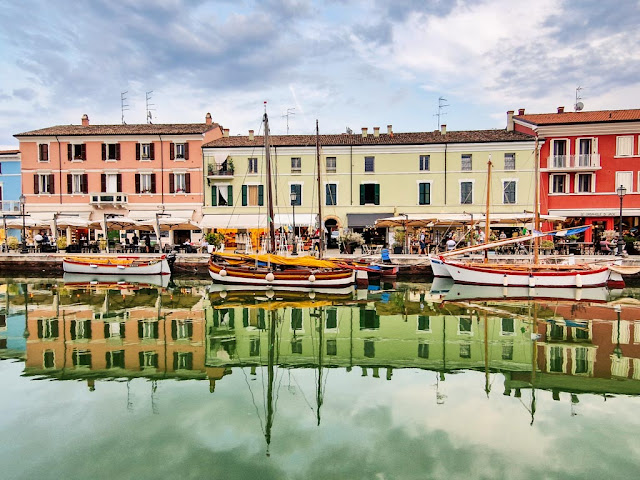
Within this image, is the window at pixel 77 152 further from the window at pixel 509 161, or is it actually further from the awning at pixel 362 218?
the window at pixel 509 161

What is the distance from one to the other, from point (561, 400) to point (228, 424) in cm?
643

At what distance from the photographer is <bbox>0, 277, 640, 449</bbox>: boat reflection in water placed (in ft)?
35.3

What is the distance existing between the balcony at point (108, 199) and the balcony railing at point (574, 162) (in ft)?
104

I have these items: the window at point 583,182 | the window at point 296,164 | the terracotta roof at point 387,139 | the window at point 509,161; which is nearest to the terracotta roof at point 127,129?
the terracotta roof at point 387,139

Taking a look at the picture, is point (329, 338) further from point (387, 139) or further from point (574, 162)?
point (574, 162)

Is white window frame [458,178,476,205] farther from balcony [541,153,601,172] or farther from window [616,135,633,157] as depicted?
window [616,135,633,157]

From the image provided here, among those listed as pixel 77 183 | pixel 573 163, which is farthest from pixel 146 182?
pixel 573 163

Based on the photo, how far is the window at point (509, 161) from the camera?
34.5 meters

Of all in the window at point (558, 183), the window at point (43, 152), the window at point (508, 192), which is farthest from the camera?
Result: the window at point (43, 152)

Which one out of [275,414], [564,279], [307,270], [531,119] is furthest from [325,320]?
[531,119]

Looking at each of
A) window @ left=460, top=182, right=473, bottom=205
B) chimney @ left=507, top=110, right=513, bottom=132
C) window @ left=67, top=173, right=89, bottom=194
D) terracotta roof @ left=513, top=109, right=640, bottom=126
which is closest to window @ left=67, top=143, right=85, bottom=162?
window @ left=67, top=173, right=89, bottom=194

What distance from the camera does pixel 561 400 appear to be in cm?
923

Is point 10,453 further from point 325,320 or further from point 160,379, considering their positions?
point 325,320

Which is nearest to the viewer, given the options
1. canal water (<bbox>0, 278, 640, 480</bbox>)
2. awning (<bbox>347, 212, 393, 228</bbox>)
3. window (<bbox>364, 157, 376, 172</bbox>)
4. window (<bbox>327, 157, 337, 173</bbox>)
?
canal water (<bbox>0, 278, 640, 480</bbox>)
